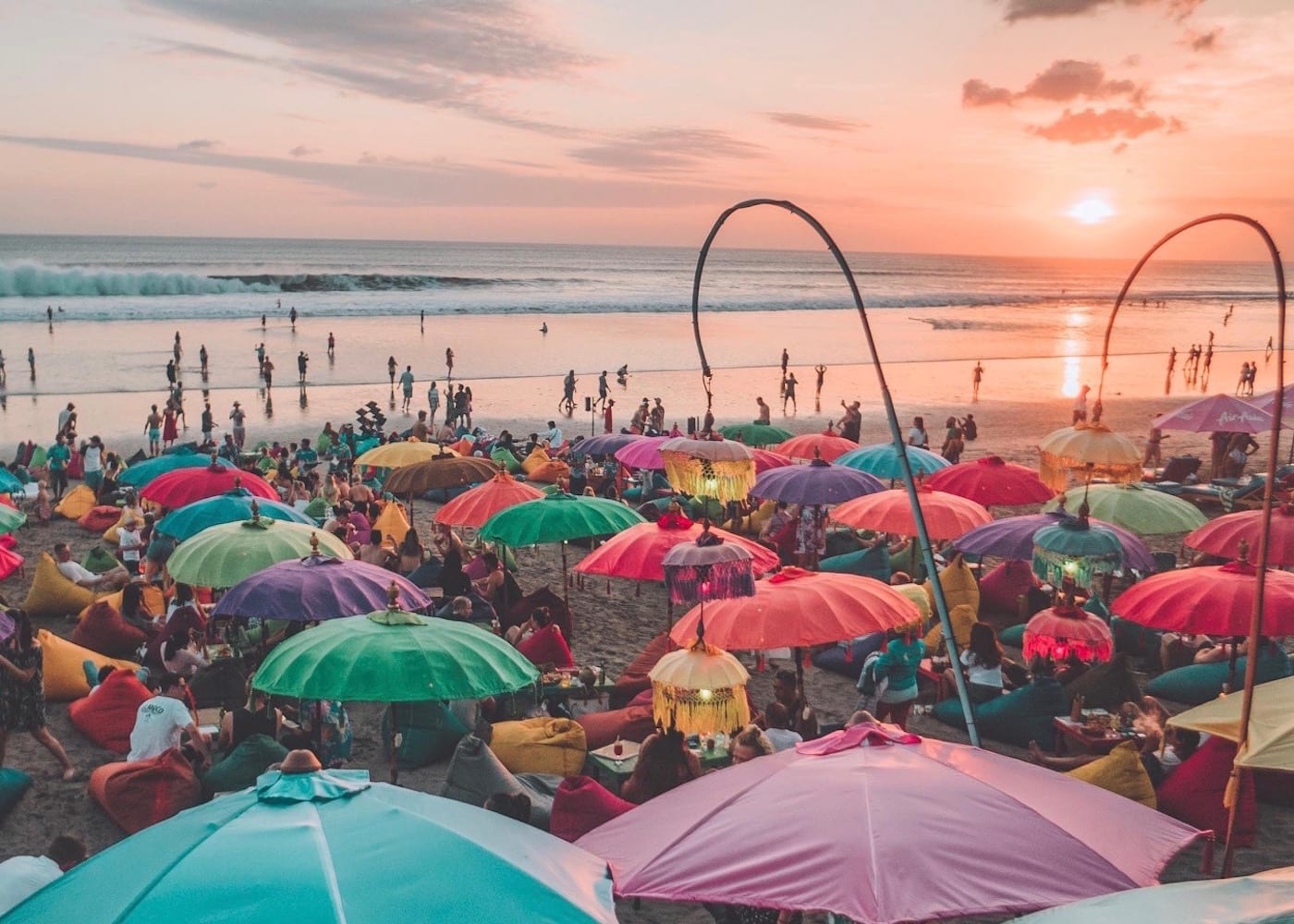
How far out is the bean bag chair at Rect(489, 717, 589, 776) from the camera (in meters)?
8.34

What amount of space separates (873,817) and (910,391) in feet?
115

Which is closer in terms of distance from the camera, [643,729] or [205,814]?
[205,814]

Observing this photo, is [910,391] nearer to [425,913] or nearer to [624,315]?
[624,315]

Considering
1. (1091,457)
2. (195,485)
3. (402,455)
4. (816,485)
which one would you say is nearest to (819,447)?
(816,485)

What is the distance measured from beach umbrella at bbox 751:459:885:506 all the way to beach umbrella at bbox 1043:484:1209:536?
6.90ft

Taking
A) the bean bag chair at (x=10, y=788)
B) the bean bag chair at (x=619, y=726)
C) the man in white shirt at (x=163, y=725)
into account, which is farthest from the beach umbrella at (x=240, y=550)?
the bean bag chair at (x=619, y=726)

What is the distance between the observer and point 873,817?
12.9ft

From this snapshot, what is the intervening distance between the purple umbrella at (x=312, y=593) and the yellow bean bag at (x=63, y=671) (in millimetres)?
2853

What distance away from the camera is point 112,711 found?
367 inches

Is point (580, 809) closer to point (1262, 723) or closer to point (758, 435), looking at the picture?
point (1262, 723)

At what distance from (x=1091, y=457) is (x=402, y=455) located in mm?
9093

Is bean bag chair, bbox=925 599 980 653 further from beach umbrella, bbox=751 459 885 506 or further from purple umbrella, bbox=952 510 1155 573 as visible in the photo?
beach umbrella, bbox=751 459 885 506

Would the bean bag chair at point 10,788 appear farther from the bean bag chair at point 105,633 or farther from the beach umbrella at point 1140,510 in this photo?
the beach umbrella at point 1140,510

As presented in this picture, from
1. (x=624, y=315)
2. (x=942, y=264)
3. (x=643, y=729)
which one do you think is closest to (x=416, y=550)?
(x=643, y=729)
